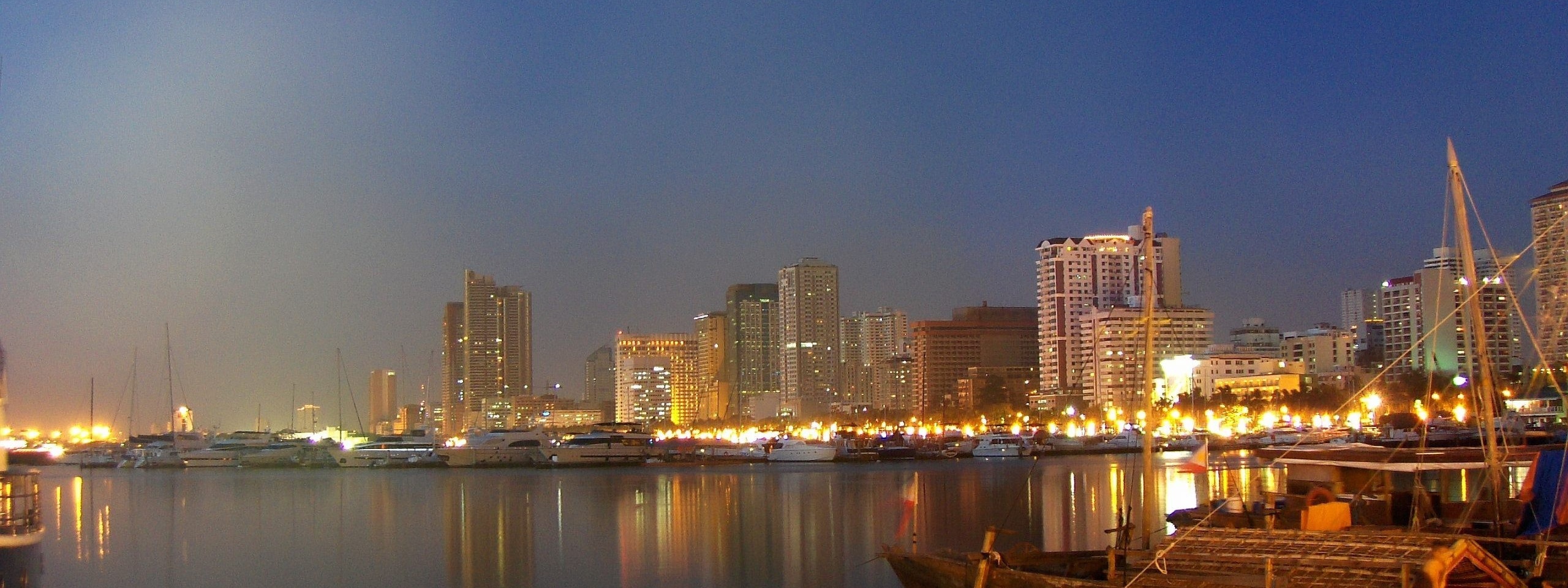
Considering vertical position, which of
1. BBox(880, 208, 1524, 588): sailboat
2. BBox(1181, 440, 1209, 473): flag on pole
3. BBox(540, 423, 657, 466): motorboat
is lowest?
BBox(540, 423, 657, 466): motorboat

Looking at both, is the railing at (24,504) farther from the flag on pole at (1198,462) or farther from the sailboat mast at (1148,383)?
the flag on pole at (1198,462)

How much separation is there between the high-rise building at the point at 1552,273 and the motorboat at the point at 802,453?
174 ft

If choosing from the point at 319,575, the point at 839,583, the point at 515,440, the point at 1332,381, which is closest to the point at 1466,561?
the point at 839,583

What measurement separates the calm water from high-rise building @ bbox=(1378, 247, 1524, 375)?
3418cm

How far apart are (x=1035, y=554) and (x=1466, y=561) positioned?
6.97 metres

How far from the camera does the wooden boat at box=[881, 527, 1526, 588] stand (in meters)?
16.6

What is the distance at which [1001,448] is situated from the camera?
115 m

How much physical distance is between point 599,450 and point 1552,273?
72.6 metres

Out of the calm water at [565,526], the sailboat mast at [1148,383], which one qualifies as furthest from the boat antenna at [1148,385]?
the calm water at [565,526]

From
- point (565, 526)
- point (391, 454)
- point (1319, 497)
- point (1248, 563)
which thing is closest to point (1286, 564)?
point (1248, 563)

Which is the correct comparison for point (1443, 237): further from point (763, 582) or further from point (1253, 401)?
point (1253, 401)

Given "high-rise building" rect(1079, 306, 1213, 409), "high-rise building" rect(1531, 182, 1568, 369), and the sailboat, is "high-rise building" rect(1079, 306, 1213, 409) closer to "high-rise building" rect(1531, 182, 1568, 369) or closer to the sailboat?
"high-rise building" rect(1531, 182, 1568, 369)

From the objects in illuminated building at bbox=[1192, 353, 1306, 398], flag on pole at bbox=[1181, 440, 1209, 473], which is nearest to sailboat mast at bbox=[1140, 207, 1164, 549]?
flag on pole at bbox=[1181, 440, 1209, 473]

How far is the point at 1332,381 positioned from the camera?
162m
